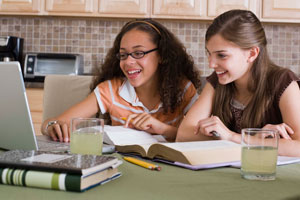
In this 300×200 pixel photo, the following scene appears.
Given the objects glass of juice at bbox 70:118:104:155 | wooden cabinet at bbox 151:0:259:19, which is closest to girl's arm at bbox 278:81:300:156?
glass of juice at bbox 70:118:104:155

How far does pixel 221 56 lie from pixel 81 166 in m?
0.93

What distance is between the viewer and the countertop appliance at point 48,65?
3410mm

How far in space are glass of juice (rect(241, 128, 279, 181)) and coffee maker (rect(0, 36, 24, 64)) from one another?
2.94m

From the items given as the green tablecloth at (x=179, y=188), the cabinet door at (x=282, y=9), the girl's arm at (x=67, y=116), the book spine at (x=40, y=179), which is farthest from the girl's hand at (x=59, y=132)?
the cabinet door at (x=282, y=9)

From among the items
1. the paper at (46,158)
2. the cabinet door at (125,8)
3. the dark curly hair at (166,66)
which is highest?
the cabinet door at (125,8)

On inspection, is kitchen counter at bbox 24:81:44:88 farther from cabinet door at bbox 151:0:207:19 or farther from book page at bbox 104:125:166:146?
book page at bbox 104:125:166:146

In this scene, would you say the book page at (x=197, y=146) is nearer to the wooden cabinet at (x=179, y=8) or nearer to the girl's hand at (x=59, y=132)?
the girl's hand at (x=59, y=132)

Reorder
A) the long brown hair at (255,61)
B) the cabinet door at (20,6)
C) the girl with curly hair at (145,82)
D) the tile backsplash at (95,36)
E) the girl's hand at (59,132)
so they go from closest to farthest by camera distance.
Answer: the girl's hand at (59,132), the long brown hair at (255,61), the girl with curly hair at (145,82), the cabinet door at (20,6), the tile backsplash at (95,36)

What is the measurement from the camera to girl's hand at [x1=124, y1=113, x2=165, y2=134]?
5.03 feet

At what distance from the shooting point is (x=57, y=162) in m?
0.71

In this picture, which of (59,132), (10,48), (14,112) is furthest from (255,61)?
(10,48)

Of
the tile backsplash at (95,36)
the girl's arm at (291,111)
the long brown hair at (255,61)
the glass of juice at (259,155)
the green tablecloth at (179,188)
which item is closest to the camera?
the green tablecloth at (179,188)

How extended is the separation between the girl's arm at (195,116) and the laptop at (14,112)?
62 centimetres

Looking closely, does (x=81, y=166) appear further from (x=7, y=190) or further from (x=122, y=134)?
(x=122, y=134)
